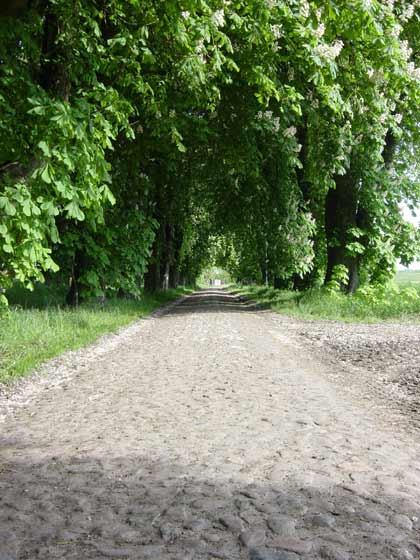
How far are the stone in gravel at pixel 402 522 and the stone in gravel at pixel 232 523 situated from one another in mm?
883

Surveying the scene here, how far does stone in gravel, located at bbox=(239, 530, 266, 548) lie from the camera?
2.85m

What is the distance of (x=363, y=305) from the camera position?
1709 centimetres

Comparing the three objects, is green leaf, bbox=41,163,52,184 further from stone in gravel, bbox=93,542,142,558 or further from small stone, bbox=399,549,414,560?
small stone, bbox=399,549,414,560

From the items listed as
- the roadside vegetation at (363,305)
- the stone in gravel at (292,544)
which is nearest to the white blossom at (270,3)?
the stone in gravel at (292,544)

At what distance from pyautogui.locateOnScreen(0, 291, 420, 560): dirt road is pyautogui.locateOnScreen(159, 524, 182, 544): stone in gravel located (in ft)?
0.04

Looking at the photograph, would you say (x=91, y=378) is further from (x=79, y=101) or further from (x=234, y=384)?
(x=79, y=101)

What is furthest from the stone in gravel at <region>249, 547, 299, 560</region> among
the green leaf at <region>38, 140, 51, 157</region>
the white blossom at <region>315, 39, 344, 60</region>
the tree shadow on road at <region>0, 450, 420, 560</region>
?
the white blossom at <region>315, 39, 344, 60</region>

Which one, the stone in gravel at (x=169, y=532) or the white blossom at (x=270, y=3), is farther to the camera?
the white blossom at (x=270, y=3)

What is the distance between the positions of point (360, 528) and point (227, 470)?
112 cm

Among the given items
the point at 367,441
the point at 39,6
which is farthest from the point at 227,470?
the point at 39,6

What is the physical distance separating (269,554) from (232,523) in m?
0.38

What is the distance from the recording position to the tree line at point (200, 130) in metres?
7.67

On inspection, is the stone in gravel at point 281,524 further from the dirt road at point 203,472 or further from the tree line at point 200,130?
the tree line at point 200,130

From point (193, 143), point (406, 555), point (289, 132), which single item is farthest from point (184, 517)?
point (193, 143)
